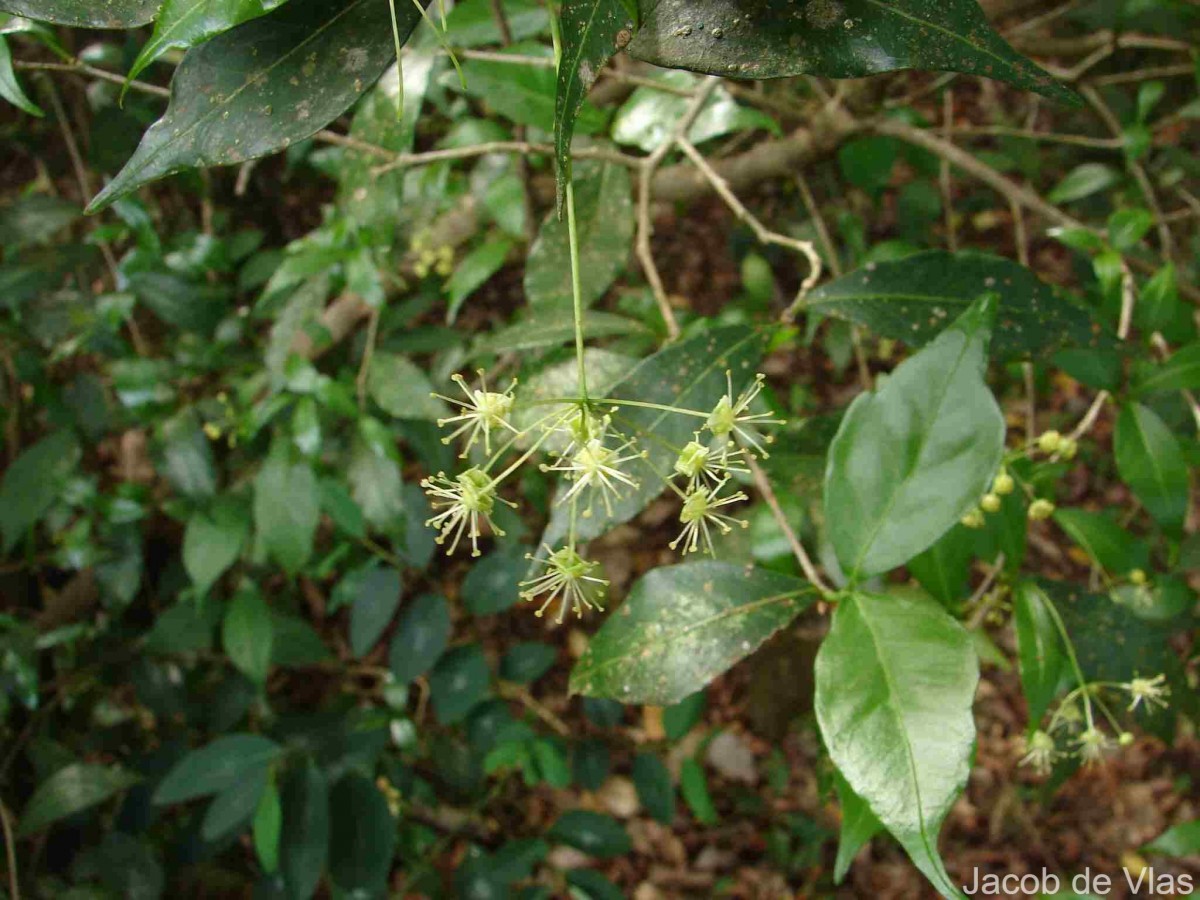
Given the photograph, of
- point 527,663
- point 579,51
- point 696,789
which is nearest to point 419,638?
point 527,663

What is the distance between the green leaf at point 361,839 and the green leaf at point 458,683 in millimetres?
192

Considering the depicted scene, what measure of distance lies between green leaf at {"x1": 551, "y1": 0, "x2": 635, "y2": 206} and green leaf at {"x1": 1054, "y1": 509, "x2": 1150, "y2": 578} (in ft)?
3.36

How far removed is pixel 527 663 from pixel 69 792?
2.97 ft

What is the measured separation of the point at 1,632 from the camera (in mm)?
1792

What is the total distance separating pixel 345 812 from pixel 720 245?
6.36 feet

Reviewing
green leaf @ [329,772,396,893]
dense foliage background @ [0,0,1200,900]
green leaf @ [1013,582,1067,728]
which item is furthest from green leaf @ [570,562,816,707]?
green leaf @ [329,772,396,893]

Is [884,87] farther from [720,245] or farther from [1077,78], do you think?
[720,245]

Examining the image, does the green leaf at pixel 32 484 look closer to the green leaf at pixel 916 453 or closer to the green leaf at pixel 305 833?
the green leaf at pixel 305 833

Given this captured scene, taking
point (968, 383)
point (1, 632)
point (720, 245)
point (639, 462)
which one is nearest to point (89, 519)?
point (1, 632)

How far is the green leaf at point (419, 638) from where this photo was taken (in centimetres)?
176

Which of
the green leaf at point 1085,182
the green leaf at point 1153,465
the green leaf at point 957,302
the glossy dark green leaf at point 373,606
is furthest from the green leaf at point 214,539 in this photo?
the green leaf at point 1085,182

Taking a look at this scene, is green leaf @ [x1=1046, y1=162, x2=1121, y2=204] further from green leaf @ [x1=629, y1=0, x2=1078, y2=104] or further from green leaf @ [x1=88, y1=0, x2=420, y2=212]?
green leaf @ [x1=88, y1=0, x2=420, y2=212]

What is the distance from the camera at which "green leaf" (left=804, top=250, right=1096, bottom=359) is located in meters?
1.03

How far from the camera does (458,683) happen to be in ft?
5.83
